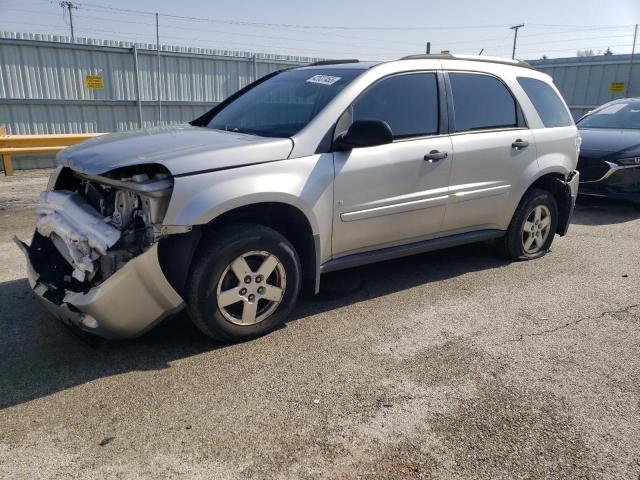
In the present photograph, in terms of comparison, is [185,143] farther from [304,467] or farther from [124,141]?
[304,467]

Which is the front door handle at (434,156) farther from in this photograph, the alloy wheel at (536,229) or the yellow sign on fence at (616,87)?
the yellow sign on fence at (616,87)

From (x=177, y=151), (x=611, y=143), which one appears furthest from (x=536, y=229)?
(x=177, y=151)

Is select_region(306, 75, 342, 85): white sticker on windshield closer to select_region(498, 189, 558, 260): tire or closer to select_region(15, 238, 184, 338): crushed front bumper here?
select_region(15, 238, 184, 338): crushed front bumper

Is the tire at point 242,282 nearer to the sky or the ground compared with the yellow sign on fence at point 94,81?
nearer to the ground

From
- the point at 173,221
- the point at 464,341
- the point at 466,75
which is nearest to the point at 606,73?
the point at 466,75

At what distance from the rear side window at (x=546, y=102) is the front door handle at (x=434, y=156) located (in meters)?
1.48

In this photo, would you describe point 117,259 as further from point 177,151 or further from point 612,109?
point 612,109

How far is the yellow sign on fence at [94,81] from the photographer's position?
11.9 metres

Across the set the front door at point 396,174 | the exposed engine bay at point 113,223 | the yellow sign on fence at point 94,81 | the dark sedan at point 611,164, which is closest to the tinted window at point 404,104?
the front door at point 396,174

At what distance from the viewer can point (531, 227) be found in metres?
5.38

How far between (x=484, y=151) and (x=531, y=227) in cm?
122

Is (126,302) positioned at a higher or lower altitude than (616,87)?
lower

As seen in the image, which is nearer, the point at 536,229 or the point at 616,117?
the point at 536,229

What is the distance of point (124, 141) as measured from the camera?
3.65 m
